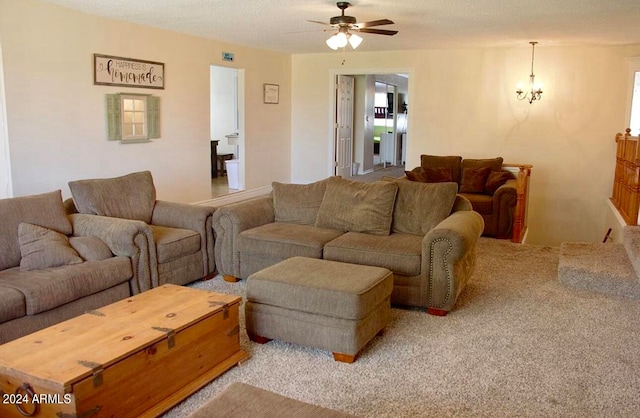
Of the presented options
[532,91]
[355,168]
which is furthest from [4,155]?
[355,168]

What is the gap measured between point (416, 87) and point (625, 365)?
6.16m

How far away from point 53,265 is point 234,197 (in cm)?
486

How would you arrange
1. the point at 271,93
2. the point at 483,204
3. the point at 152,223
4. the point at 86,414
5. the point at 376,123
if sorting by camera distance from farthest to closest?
the point at 376,123 → the point at 271,93 → the point at 483,204 → the point at 152,223 → the point at 86,414

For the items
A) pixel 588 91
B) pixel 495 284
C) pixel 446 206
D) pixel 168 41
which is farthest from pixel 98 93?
pixel 588 91

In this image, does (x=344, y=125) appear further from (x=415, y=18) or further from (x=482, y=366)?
(x=482, y=366)

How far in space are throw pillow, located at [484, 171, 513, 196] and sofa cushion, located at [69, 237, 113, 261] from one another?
15.2 ft

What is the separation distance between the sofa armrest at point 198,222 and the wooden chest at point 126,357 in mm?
1356

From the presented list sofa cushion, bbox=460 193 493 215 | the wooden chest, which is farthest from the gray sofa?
sofa cushion, bbox=460 193 493 215

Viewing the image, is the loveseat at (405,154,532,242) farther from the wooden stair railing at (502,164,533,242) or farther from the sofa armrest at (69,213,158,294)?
the sofa armrest at (69,213,158,294)

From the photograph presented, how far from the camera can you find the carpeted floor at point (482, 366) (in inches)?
104

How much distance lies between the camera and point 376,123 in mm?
13914

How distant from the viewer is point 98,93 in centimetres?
586

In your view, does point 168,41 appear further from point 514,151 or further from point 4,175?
point 514,151

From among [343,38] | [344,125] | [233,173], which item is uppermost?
[343,38]
